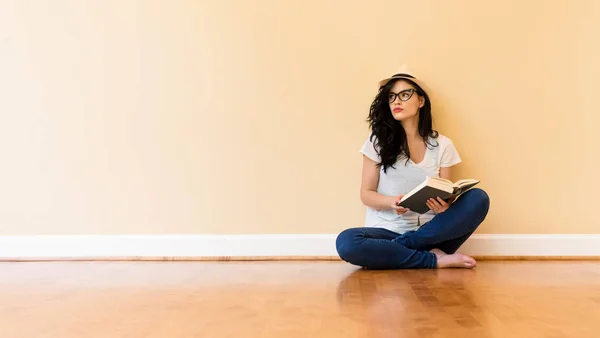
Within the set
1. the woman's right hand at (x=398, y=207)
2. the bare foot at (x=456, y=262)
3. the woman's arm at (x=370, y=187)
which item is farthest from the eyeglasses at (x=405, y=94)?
the bare foot at (x=456, y=262)

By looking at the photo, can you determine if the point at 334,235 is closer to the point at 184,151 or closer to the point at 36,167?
the point at 184,151

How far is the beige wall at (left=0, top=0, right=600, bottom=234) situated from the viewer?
6.57ft

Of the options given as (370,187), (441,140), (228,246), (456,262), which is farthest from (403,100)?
(228,246)

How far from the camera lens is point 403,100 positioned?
1.94m

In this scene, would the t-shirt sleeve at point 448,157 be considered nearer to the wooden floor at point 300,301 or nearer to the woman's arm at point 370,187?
the woman's arm at point 370,187

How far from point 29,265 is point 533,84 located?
1.95 metres

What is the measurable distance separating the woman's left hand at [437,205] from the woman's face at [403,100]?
0.35 meters

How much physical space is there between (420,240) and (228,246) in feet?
2.37

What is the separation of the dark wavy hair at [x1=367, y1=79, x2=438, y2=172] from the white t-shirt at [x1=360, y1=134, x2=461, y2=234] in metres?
0.02

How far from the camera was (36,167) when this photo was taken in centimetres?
215

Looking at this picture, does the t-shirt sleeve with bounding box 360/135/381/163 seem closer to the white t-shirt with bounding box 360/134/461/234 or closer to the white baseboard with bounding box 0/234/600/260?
the white t-shirt with bounding box 360/134/461/234

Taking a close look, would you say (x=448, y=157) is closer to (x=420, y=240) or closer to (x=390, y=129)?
(x=390, y=129)

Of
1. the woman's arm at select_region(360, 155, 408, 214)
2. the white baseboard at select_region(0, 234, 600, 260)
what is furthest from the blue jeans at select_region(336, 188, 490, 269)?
the white baseboard at select_region(0, 234, 600, 260)

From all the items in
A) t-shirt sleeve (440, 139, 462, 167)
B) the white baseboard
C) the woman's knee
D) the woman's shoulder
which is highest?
the woman's shoulder
